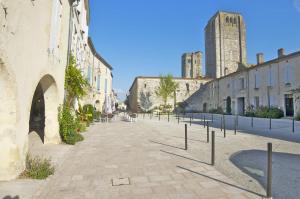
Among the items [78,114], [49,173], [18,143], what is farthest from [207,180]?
[78,114]

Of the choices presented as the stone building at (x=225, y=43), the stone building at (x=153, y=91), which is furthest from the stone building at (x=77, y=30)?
the stone building at (x=225, y=43)

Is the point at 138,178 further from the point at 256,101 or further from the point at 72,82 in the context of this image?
the point at 256,101

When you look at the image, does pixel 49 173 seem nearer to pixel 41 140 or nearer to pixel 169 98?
pixel 41 140

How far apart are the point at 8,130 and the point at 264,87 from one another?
81.2 ft

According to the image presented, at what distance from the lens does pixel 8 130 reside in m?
4.19

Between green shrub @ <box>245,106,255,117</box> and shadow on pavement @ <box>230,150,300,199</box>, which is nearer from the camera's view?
shadow on pavement @ <box>230,150,300,199</box>

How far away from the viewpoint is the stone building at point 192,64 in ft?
218

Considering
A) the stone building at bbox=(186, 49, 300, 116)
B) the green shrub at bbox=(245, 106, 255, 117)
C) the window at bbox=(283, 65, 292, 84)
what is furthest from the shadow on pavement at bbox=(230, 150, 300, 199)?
the green shrub at bbox=(245, 106, 255, 117)

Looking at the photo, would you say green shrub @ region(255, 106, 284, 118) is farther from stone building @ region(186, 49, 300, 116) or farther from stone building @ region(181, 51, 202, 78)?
stone building @ region(181, 51, 202, 78)

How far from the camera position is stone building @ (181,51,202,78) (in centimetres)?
6656

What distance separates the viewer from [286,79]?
66.7 feet

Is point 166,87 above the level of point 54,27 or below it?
above

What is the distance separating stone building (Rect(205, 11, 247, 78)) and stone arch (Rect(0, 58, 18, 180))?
49.3m

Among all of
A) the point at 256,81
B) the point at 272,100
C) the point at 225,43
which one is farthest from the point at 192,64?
the point at 272,100
